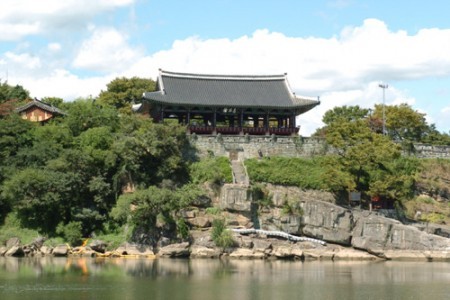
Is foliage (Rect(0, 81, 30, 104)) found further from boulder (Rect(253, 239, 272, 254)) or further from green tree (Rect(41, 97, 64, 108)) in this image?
boulder (Rect(253, 239, 272, 254))

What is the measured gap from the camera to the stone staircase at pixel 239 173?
56250 millimetres

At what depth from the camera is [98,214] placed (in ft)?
174

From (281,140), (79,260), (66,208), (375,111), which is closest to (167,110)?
(281,140)

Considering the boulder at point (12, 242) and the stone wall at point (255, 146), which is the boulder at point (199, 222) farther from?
the boulder at point (12, 242)

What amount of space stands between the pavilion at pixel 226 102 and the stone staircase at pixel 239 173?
4.35m

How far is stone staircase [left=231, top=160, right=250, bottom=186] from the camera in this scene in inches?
2215

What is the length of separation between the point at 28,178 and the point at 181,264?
40.9ft

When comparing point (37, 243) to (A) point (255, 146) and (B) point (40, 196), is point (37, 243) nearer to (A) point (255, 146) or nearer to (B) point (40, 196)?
(B) point (40, 196)

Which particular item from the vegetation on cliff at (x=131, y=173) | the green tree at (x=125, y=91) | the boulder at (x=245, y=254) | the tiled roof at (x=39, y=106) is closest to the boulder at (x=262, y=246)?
the boulder at (x=245, y=254)

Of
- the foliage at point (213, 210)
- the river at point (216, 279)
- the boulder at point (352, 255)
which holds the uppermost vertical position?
the foliage at point (213, 210)

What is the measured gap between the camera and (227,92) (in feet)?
211

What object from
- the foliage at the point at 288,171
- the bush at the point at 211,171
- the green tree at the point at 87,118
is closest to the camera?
the bush at the point at 211,171

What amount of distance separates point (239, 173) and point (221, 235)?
27.0ft

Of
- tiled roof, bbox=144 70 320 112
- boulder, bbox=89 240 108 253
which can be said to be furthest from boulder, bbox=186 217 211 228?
tiled roof, bbox=144 70 320 112
